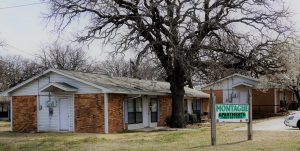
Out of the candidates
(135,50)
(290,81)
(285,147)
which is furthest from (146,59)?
(290,81)

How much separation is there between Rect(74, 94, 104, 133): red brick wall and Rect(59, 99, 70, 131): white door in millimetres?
768

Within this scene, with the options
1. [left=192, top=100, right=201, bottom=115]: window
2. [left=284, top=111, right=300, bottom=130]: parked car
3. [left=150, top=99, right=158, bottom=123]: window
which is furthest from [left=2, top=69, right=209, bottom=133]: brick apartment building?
[left=192, top=100, right=201, bottom=115]: window

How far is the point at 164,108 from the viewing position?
117 feet

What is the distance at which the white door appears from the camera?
29172 millimetres

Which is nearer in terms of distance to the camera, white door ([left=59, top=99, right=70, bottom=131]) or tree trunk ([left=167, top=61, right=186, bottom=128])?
white door ([left=59, top=99, right=70, bottom=131])

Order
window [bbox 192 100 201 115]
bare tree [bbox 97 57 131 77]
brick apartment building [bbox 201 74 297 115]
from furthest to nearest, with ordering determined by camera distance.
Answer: bare tree [bbox 97 57 131 77] < brick apartment building [bbox 201 74 297 115] < window [bbox 192 100 201 115]

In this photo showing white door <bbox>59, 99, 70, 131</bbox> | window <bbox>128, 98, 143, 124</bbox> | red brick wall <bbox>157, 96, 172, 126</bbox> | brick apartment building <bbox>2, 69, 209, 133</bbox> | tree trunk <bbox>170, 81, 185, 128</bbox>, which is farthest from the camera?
red brick wall <bbox>157, 96, 172, 126</bbox>

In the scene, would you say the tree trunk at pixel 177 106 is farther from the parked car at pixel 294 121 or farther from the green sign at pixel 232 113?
the green sign at pixel 232 113

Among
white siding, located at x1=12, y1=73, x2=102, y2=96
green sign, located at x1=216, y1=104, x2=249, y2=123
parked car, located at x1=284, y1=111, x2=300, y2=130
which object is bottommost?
parked car, located at x1=284, y1=111, x2=300, y2=130

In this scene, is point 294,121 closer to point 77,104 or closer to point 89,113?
point 89,113

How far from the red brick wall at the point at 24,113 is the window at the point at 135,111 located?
20.1 feet

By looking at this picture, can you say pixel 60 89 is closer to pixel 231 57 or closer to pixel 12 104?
pixel 12 104

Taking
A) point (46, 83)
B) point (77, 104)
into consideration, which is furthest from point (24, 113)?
point (77, 104)

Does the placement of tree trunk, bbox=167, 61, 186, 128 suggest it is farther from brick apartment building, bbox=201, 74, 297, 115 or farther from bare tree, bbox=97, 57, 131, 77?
bare tree, bbox=97, 57, 131, 77
